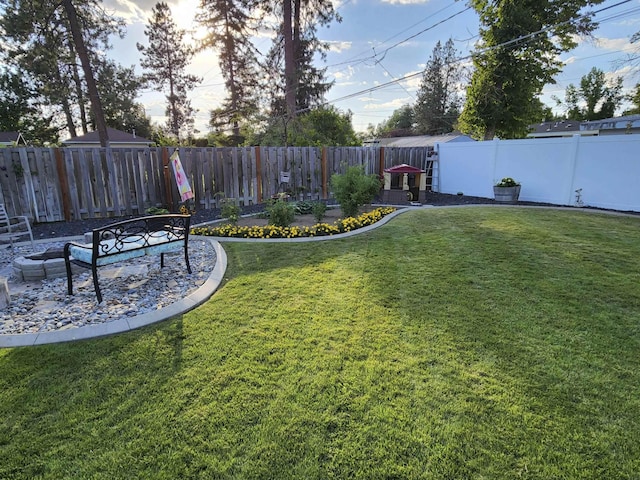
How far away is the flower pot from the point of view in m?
9.32

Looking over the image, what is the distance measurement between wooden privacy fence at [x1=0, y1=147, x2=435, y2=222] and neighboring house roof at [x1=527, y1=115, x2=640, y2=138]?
1534cm

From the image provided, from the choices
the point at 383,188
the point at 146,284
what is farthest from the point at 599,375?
the point at 383,188

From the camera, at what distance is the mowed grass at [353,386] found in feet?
5.41

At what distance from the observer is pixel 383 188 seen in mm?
10414

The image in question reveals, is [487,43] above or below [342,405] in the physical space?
above

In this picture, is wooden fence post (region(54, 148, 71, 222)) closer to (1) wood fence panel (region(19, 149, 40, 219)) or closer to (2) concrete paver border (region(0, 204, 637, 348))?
(1) wood fence panel (region(19, 149, 40, 219))

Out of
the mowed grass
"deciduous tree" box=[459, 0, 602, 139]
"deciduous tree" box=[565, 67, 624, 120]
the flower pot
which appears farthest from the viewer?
"deciduous tree" box=[565, 67, 624, 120]

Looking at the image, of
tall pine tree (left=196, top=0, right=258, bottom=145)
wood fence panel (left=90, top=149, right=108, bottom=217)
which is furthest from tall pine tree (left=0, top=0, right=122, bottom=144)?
wood fence panel (left=90, top=149, right=108, bottom=217)

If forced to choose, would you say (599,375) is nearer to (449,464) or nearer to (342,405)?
(449,464)

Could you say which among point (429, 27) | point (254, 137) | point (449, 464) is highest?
point (429, 27)

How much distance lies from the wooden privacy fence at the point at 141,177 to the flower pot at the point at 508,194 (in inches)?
176

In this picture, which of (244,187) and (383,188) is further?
(383,188)

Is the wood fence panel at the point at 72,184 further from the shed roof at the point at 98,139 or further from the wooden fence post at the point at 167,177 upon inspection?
Answer: the shed roof at the point at 98,139

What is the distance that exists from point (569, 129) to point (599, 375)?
3304cm
